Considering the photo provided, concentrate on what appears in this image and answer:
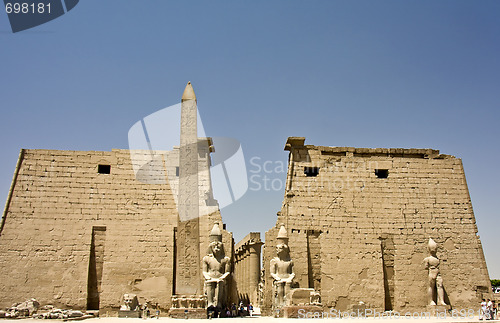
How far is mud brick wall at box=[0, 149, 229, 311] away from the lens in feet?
45.4

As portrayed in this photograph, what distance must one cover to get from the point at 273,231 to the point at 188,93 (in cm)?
447

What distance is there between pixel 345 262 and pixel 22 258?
8.69 m

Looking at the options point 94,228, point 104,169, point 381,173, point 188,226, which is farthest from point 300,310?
point 104,169

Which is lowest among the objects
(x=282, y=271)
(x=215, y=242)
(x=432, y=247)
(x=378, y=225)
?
(x=282, y=271)

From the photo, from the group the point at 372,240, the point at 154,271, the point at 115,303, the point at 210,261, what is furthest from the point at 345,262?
the point at 115,303

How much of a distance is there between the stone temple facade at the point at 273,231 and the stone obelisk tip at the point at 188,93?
2.81 meters

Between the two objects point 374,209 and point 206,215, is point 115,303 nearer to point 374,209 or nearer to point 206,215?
point 206,215

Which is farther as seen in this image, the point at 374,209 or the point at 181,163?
the point at 374,209

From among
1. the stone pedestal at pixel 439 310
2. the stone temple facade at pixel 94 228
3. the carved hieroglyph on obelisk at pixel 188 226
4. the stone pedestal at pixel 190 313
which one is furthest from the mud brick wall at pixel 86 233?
the stone pedestal at pixel 439 310

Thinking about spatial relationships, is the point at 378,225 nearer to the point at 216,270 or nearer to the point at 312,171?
the point at 312,171

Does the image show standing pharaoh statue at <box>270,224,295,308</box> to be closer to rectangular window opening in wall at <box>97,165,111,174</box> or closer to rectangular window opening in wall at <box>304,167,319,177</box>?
rectangular window opening in wall at <box>304,167,319,177</box>

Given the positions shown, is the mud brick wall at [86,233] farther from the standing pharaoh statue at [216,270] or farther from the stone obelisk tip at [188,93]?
the stone obelisk tip at [188,93]

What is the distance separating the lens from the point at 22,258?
13930mm

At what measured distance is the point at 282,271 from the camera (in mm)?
13227
